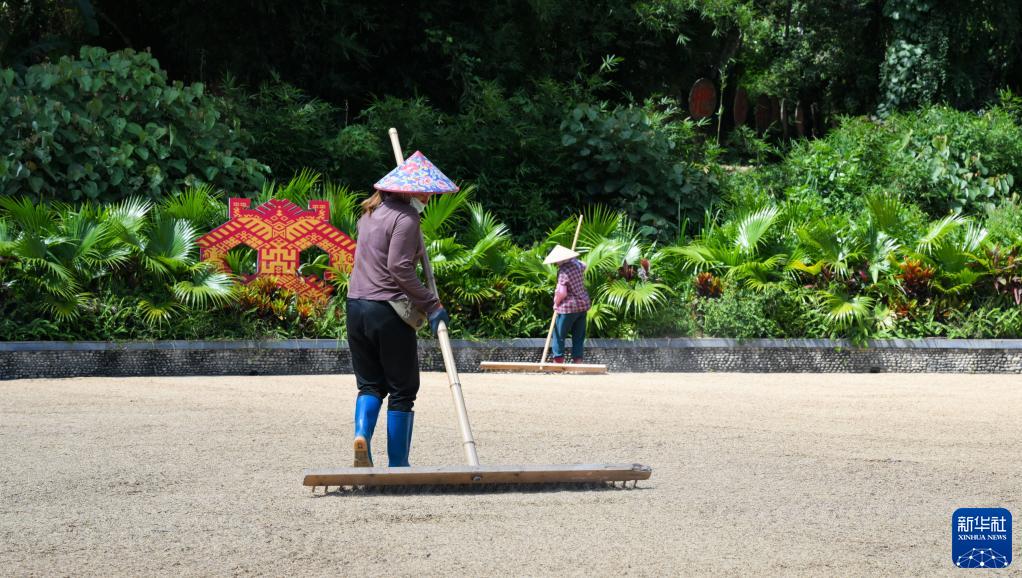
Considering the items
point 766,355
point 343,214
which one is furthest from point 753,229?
point 343,214

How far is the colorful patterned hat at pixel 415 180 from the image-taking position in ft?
20.1

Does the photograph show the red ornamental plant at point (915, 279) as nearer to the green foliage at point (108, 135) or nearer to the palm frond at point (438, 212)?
the palm frond at point (438, 212)

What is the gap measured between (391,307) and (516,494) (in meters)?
1.17

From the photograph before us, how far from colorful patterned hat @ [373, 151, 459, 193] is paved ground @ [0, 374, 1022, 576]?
1.61 meters

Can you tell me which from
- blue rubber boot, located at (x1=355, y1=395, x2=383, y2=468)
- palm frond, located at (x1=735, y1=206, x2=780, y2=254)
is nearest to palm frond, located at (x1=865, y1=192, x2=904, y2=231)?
palm frond, located at (x1=735, y1=206, x2=780, y2=254)

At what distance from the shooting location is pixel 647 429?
27.3 ft

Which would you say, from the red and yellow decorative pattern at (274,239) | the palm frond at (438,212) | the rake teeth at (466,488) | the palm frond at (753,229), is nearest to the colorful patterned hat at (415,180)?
the rake teeth at (466,488)

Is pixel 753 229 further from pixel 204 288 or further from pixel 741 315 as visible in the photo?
pixel 204 288

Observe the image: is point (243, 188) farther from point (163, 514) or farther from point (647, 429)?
point (163, 514)

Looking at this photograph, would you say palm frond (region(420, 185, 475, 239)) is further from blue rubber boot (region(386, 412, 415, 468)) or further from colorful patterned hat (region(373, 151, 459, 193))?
blue rubber boot (region(386, 412, 415, 468))

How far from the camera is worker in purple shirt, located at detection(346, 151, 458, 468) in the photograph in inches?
238

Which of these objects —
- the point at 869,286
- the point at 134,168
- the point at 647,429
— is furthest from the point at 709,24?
the point at 647,429

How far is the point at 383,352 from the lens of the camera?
20.0ft

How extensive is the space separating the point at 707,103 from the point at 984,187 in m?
5.21
